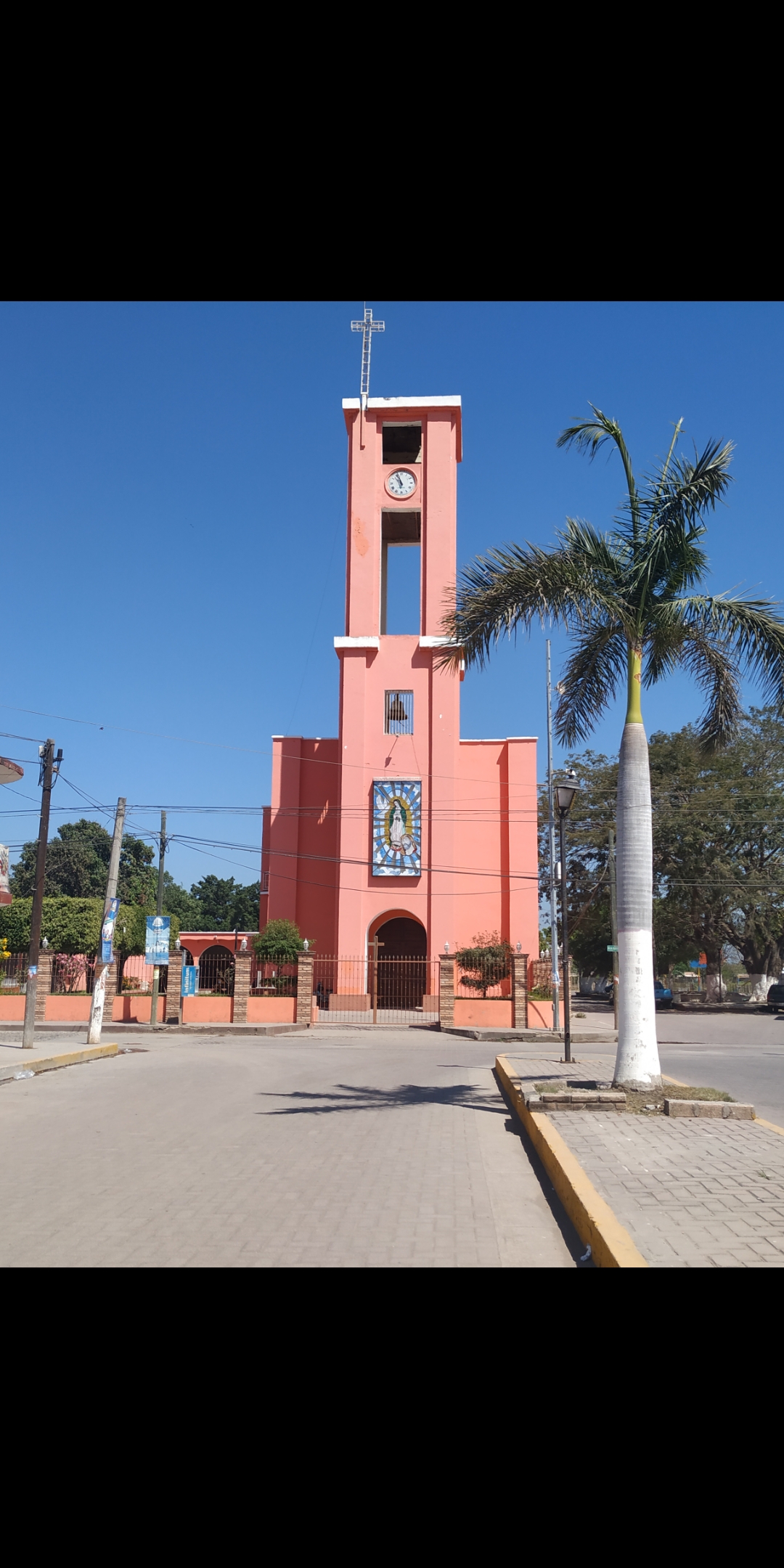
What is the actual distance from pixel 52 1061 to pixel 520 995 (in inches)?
605

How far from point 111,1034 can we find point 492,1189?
19.2 meters

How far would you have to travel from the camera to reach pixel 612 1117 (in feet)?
29.0

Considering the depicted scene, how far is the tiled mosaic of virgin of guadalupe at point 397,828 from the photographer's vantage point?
33.2 m

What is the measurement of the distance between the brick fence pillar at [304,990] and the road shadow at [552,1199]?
59.0ft

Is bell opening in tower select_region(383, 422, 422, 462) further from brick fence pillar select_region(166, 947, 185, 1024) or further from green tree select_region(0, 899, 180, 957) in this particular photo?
green tree select_region(0, 899, 180, 957)

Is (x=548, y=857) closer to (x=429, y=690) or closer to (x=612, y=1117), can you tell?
(x=429, y=690)

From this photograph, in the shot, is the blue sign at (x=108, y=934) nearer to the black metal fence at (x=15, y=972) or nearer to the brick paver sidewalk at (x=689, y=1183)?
the black metal fence at (x=15, y=972)

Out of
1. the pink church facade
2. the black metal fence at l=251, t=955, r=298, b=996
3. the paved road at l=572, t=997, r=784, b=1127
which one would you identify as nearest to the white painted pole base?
the paved road at l=572, t=997, r=784, b=1127

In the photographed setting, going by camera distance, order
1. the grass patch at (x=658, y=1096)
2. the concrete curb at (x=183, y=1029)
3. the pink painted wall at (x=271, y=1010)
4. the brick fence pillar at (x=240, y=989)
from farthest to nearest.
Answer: the pink painted wall at (x=271, y=1010) → the brick fence pillar at (x=240, y=989) → the concrete curb at (x=183, y=1029) → the grass patch at (x=658, y=1096)

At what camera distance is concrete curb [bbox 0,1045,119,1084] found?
15172 mm

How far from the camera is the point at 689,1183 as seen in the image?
6121mm

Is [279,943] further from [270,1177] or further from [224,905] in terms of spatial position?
[224,905]

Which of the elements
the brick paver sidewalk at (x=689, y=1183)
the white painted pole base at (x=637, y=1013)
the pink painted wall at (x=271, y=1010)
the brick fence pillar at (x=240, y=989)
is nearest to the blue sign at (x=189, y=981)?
the brick fence pillar at (x=240, y=989)
